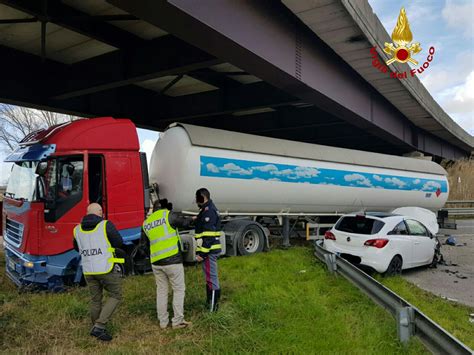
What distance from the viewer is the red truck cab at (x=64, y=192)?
22.3ft

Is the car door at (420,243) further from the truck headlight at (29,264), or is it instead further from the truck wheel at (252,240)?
the truck headlight at (29,264)

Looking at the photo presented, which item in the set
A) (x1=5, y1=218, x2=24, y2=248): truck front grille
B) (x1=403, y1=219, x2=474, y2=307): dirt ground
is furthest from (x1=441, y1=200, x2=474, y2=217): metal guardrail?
(x1=5, y1=218, x2=24, y2=248): truck front grille

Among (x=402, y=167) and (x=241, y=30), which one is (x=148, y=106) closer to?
(x=241, y=30)

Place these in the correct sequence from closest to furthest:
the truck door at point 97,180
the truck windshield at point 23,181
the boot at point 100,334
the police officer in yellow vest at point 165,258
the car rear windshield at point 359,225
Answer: the boot at point 100,334, the police officer in yellow vest at point 165,258, the truck windshield at point 23,181, the truck door at point 97,180, the car rear windshield at point 359,225

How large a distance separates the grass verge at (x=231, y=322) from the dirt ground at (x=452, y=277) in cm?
86

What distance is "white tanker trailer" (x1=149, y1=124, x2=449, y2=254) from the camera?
9.52 m

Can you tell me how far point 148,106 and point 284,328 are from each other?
9546mm

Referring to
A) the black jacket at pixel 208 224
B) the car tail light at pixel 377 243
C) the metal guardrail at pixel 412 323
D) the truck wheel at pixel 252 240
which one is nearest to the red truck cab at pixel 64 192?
the black jacket at pixel 208 224

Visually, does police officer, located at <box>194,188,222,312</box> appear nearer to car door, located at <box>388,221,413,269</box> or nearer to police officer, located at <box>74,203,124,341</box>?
police officer, located at <box>74,203,124,341</box>

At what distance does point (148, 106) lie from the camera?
42.0ft

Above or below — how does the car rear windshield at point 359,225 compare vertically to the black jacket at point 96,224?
below

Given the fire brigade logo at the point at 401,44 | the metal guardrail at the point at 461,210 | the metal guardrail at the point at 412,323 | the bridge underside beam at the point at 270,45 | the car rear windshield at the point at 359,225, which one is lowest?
the metal guardrail at the point at 461,210

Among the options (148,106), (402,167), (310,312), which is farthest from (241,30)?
(402,167)

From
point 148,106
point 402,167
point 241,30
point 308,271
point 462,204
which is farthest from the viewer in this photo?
point 462,204
